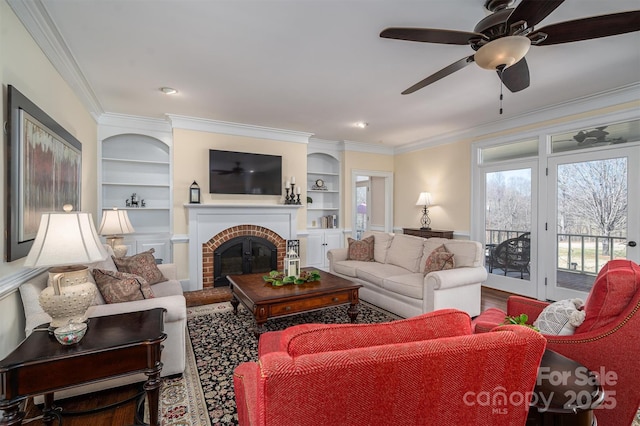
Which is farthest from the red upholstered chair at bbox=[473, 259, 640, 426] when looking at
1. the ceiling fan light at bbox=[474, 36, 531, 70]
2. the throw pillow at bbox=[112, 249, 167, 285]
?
the throw pillow at bbox=[112, 249, 167, 285]

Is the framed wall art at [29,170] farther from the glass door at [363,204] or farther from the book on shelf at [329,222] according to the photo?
the glass door at [363,204]

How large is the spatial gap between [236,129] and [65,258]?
3.84m

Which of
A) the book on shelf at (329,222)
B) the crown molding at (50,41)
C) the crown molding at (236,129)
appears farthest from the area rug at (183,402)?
the book on shelf at (329,222)

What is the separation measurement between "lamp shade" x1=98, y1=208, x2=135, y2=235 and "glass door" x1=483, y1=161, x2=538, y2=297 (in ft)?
17.1

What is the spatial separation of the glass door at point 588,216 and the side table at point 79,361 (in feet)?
15.5

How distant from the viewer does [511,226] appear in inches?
184

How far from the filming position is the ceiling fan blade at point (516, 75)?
7.12 ft

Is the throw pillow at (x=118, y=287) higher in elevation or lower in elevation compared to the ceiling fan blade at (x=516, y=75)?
lower

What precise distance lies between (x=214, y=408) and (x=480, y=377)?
1.67m

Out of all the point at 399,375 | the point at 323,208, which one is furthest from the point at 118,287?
the point at 323,208

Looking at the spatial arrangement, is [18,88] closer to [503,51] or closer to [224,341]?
[224,341]

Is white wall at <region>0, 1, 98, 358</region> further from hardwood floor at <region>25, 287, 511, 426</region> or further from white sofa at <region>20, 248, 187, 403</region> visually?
hardwood floor at <region>25, 287, 511, 426</region>

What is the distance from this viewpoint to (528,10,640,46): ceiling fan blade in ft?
5.24

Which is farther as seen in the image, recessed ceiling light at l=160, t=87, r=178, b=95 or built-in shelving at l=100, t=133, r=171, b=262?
built-in shelving at l=100, t=133, r=171, b=262
